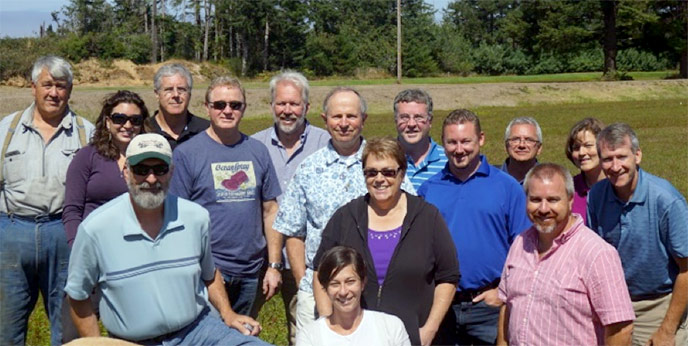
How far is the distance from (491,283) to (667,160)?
622 inches

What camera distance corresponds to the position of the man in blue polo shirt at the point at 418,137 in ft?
18.9

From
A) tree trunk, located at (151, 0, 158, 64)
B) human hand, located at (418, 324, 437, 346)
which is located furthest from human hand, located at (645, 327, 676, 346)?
tree trunk, located at (151, 0, 158, 64)

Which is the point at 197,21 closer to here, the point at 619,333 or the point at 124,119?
the point at 124,119

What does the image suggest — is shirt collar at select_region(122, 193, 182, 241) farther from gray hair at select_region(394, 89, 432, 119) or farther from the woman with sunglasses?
gray hair at select_region(394, 89, 432, 119)

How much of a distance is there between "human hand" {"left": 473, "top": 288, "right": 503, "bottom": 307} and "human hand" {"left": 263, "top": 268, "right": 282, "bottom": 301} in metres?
1.43

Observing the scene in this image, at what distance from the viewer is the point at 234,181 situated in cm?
539

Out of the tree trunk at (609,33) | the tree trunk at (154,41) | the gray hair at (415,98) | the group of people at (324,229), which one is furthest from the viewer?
the tree trunk at (609,33)

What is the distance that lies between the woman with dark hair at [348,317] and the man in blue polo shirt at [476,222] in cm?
96

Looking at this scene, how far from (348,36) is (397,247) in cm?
5791

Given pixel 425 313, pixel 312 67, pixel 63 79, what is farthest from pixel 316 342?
pixel 312 67

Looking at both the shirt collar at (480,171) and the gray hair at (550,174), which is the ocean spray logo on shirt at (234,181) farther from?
the gray hair at (550,174)

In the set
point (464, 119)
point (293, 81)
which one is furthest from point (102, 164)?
point (464, 119)

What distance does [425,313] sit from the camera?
15.1ft

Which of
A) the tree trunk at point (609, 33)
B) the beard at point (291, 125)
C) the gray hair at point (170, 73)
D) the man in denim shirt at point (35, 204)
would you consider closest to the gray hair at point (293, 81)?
the beard at point (291, 125)
